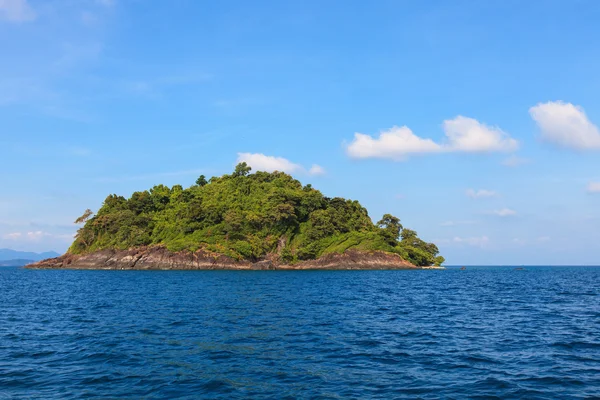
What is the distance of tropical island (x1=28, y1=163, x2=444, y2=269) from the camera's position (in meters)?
135

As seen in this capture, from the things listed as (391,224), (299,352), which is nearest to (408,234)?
(391,224)

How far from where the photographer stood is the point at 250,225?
144 meters

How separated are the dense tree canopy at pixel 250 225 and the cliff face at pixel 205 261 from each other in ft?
7.83

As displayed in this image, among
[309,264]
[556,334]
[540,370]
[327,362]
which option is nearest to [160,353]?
[327,362]

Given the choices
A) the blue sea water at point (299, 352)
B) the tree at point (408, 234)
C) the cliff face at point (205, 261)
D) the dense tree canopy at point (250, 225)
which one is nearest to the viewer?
the blue sea water at point (299, 352)

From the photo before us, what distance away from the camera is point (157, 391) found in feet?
48.4

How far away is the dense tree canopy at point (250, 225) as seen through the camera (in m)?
139

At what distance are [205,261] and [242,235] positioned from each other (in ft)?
50.2

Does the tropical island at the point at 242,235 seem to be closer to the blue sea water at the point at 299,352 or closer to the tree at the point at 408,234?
the tree at the point at 408,234

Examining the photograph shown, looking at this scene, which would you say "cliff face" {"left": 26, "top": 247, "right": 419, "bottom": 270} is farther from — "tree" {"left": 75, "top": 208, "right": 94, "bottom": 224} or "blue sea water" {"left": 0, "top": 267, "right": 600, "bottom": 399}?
"blue sea water" {"left": 0, "top": 267, "right": 600, "bottom": 399}

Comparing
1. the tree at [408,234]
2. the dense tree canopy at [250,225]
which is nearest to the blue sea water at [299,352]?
the dense tree canopy at [250,225]

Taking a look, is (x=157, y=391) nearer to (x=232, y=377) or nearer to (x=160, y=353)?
(x=232, y=377)

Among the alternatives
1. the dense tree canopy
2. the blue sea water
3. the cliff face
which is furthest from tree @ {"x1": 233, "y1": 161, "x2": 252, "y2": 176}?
the blue sea water

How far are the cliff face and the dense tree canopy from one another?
2.39m
